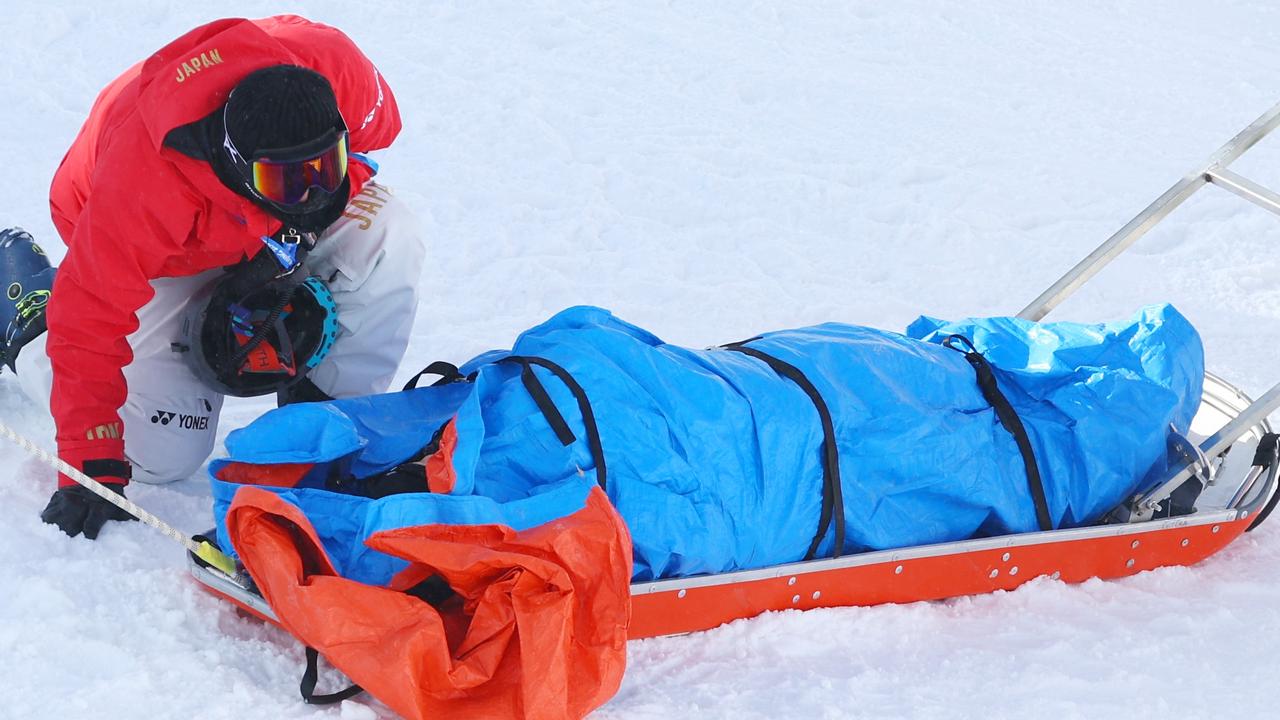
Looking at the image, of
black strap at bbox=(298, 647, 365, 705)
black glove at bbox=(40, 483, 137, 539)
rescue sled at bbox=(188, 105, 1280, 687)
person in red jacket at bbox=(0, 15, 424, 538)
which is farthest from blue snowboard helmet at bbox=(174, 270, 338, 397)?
black strap at bbox=(298, 647, 365, 705)

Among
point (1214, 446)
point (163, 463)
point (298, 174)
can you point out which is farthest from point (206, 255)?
point (1214, 446)

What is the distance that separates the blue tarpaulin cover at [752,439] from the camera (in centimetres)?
231

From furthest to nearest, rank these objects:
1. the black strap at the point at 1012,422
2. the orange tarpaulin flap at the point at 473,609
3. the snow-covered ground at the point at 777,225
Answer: the black strap at the point at 1012,422 → the snow-covered ground at the point at 777,225 → the orange tarpaulin flap at the point at 473,609

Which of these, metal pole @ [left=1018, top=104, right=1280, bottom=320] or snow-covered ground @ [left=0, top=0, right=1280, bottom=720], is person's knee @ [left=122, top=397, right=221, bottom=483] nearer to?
snow-covered ground @ [left=0, top=0, right=1280, bottom=720]

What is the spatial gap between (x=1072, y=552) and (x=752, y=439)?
795 mm

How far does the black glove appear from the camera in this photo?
98.0 inches

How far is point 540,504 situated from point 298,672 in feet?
1.74

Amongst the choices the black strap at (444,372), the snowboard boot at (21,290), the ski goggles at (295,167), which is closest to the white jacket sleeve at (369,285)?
the black strap at (444,372)

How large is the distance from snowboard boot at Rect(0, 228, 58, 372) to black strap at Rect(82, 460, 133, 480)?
710 millimetres

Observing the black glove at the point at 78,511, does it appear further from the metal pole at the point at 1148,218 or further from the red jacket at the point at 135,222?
the metal pole at the point at 1148,218

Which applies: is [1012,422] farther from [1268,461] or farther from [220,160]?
[220,160]

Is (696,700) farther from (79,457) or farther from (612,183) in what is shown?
(612,183)

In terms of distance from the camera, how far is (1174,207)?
315 centimetres

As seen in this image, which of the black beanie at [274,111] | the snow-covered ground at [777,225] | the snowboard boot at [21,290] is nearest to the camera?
the snow-covered ground at [777,225]
